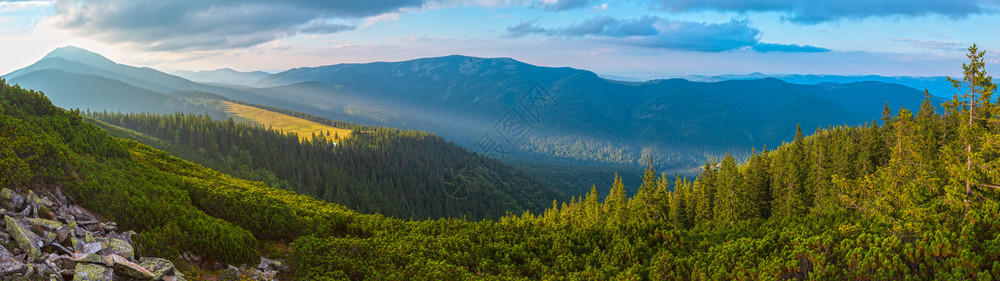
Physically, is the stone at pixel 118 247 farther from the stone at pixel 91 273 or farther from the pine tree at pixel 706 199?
the pine tree at pixel 706 199

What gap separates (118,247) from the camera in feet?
54.8

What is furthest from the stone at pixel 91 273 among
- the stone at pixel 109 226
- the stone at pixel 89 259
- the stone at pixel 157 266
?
the stone at pixel 109 226

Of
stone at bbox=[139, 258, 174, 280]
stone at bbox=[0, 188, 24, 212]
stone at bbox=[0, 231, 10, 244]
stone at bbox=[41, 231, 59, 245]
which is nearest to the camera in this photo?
stone at bbox=[0, 231, 10, 244]

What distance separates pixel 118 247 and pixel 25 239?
317 cm

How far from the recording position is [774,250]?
78.4ft

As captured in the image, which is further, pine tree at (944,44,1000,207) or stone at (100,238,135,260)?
pine tree at (944,44,1000,207)

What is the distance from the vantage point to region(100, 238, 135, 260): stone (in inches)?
639

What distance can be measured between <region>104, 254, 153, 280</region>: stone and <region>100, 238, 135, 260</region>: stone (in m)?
1.68

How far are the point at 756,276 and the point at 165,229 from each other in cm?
2671

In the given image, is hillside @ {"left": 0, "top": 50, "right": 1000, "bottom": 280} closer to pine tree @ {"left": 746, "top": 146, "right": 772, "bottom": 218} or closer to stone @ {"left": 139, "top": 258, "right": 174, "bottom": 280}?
stone @ {"left": 139, "top": 258, "right": 174, "bottom": 280}

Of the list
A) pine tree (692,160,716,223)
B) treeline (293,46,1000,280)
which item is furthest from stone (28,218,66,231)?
pine tree (692,160,716,223)

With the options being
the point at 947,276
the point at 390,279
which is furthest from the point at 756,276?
the point at 390,279

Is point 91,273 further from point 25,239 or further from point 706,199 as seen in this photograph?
point 706,199

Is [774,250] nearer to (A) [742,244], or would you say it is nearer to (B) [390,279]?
(A) [742,244]
